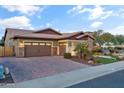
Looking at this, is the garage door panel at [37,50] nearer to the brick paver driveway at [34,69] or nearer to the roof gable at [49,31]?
the roof gable at [49,31]

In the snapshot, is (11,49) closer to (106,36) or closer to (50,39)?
(50,39)

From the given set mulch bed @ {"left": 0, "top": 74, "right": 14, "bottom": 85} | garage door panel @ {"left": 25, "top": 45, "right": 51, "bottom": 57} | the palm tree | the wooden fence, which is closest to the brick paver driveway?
mulch bed @ {"left": 0, "top": 74, "right": 14, "bottom": 85}

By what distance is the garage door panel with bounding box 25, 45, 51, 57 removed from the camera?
27406 mm

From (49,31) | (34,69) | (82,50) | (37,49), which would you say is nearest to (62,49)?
(37,49)

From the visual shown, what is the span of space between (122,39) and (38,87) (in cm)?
5828

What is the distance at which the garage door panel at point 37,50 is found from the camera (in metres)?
27.4

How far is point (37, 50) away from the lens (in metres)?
28.2

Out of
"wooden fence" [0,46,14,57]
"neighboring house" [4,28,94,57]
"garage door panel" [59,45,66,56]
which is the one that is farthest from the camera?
"garage door panel" [59,45,66,56]

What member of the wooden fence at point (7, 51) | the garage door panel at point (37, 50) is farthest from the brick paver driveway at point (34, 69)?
the wooden fence at point (7, 51)

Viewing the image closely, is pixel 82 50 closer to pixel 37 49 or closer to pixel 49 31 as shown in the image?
pixel 37 49

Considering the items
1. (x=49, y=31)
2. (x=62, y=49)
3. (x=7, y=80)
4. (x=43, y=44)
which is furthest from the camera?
(x=49, y=31)

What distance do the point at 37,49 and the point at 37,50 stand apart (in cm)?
15

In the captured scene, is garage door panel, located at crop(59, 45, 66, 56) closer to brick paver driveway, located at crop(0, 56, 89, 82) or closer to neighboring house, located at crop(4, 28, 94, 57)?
neighboring house, located at crop(4, 28, 94, 57)
